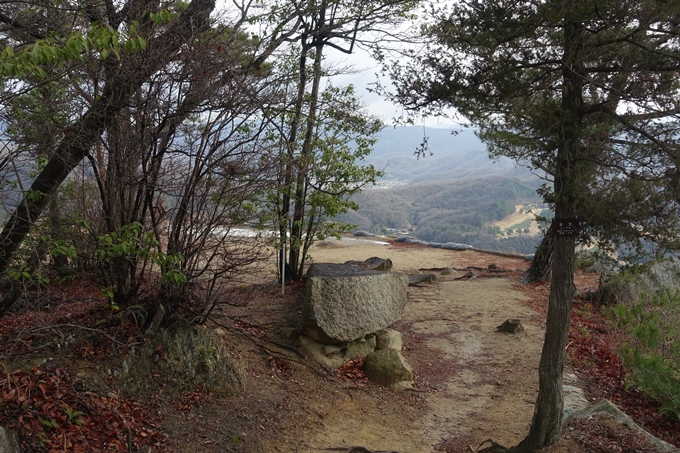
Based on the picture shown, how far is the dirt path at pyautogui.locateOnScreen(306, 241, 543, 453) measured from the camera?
5461 millimetres

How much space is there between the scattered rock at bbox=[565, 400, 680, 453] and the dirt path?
A: 0.73 m

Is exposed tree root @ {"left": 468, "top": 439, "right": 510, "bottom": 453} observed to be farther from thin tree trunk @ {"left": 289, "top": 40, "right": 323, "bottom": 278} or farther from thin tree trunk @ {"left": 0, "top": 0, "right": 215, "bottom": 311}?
thin tree trunk @ {"left": 289, "top": 40, "right": 323, "bottom": 278}

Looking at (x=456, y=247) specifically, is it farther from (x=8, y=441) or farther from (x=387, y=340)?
(x=8, y=441)

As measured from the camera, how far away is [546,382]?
4605 millimetres

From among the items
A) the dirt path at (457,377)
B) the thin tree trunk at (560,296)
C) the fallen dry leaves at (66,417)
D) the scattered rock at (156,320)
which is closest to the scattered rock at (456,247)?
the dirt path at (457,377)

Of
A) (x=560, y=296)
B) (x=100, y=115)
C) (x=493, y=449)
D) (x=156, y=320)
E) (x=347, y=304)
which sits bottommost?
(x=493, y=449)

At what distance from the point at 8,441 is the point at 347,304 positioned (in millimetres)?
4237

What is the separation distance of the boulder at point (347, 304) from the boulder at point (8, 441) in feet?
12.2

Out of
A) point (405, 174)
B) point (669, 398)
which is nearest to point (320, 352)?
point (669, 398)

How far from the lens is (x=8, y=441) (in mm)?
3238

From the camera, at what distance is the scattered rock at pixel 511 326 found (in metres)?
8.77

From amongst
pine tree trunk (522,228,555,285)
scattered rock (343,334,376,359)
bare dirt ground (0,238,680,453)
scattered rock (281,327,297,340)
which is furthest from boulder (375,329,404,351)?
pine tree trunk (522,228,555,285)

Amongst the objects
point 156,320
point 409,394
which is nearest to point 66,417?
point 156,320

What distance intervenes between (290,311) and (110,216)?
400 centimetres
